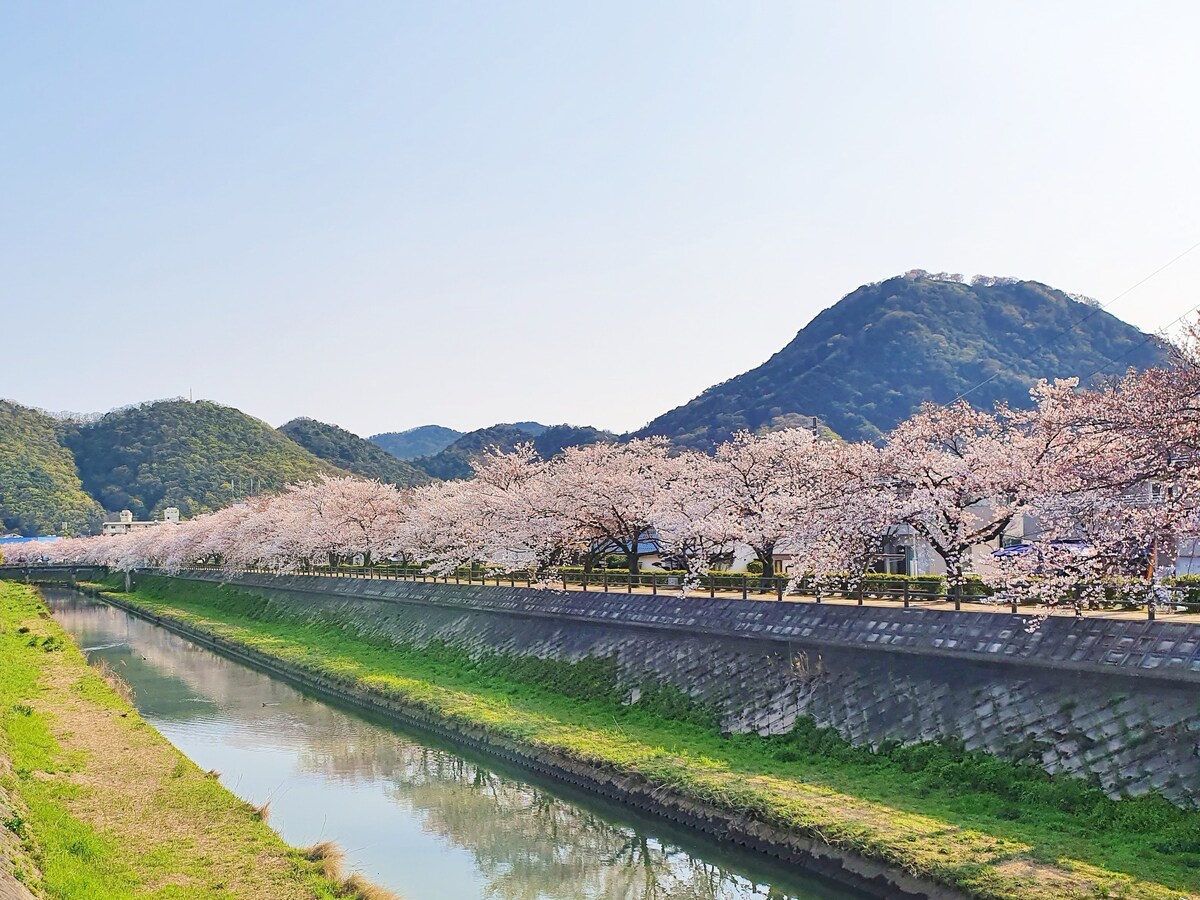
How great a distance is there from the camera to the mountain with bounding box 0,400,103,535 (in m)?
143

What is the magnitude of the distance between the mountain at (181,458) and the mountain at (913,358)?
63.1 metres

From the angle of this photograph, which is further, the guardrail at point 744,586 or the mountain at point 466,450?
the mountain at point 466,450

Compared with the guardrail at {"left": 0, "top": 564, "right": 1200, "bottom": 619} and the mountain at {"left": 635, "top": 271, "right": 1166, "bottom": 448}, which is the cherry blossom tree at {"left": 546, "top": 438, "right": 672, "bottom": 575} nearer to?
the guardrail at {"left": 0, "top": 564, "right": 1200, "bottom": 619}

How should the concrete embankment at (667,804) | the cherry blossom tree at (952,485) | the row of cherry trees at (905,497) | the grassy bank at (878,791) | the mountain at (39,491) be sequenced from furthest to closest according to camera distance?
the mountain at (39,491), the cherry blossom tree at (952,485), the row of cherry trees at (905,497), the concrete embankment at (667,804), the grassy bank at (878,791)

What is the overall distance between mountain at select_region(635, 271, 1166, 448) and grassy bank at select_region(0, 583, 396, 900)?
4385 inches

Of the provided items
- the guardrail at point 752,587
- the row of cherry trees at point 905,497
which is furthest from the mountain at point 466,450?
the guardrail at point 752,587

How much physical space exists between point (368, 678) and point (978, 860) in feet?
81.6

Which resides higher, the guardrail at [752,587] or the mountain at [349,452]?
the mountain at [349,452]

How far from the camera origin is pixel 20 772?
61.4ft

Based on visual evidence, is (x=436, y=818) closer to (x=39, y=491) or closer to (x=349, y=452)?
(x=39, y=491)

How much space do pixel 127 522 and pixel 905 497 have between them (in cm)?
13614

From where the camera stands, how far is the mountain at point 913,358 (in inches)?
5320

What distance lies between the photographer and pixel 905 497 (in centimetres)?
2544

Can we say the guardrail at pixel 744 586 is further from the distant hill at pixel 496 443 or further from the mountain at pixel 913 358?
the distant hill at pixel 496 443
